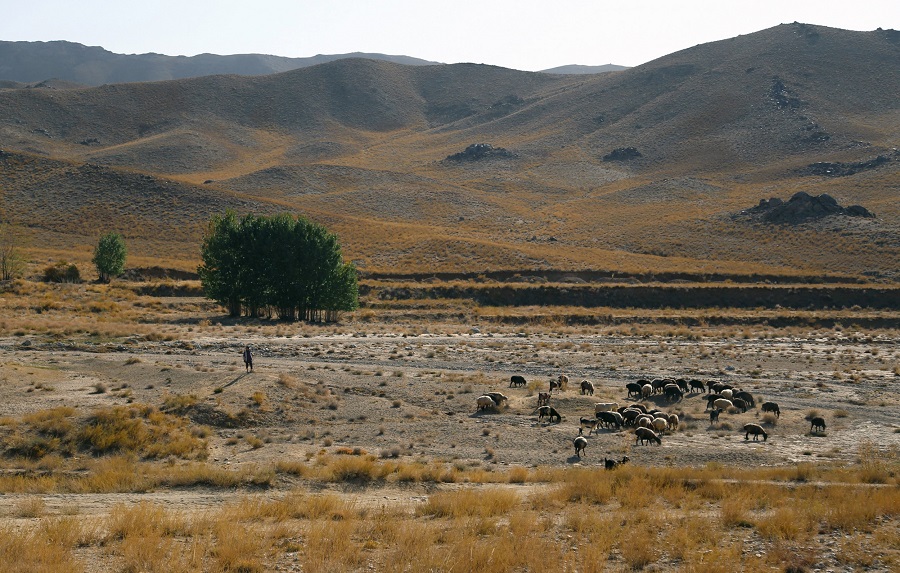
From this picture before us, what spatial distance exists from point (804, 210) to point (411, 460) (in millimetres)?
92402

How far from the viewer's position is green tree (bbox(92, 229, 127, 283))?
228 feet

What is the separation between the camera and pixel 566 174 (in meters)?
150

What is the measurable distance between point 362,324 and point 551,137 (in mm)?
128368

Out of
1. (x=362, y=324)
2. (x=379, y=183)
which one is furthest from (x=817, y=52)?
(x=362, y=324)

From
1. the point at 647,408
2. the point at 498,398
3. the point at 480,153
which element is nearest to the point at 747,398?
the point at 647,408

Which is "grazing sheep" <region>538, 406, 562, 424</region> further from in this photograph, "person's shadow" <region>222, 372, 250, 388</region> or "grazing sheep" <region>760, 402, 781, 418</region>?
"person's shadow" <region>222, 372, 250, 388</region>

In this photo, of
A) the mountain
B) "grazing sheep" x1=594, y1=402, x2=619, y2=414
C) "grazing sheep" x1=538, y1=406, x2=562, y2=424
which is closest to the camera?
"grazing sheep" x1=538, y1=406, x2=562, y2=424

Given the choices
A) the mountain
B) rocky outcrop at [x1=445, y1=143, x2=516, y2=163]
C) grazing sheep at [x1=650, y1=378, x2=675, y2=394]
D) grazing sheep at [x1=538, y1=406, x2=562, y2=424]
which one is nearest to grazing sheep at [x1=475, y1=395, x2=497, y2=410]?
grazing sheep at [x1=538, y1=406, x2=562, y2=424]

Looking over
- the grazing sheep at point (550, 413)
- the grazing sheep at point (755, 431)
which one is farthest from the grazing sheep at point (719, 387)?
the grazing sheep at point (550, 413)

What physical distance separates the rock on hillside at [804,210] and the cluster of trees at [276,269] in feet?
216

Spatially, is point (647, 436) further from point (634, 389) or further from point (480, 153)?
point (480, 153)

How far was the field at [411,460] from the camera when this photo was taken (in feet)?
40.2

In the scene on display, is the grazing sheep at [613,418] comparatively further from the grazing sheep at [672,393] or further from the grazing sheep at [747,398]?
the grazing sheep at [747,398]

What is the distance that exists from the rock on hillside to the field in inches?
2189
